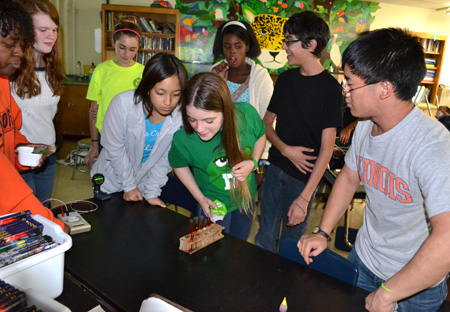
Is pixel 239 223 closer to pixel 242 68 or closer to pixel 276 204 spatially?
pixel 276 204

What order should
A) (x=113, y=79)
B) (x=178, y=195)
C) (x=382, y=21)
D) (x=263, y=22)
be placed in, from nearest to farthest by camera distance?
(x=178, y=195) < (x=113, y=79) < (x=263, y=22) < (x=382, y=21)

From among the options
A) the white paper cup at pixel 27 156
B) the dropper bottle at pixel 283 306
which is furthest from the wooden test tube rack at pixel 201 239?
the white paper cup at pixel 27 156

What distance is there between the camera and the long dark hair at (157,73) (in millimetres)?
1594

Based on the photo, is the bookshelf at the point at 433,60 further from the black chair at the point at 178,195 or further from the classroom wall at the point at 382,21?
the black chair at the point at 178,195

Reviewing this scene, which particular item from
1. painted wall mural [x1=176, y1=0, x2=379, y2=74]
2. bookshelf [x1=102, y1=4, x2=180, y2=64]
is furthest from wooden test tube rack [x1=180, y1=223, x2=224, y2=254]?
painted wall mural [x1=176, y1=0, x2=379, y2=74]

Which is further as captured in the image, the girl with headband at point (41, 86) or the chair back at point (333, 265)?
the girl with headband at point (41, 86)

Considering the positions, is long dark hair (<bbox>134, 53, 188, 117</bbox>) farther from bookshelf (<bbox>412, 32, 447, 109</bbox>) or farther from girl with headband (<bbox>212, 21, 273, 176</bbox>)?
bookshelf (<bbox>412, 32, 447, 109</bbox>)

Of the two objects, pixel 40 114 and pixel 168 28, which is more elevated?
pixel 168 28

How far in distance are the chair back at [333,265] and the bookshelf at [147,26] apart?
4628 mm

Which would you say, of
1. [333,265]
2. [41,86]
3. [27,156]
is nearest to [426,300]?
[333,265]

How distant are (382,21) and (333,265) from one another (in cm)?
653

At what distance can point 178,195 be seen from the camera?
1.90m

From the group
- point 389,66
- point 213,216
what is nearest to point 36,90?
point 213,216

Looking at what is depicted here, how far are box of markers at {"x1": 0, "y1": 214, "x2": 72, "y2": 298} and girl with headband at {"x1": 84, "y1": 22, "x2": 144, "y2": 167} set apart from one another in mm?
1769
